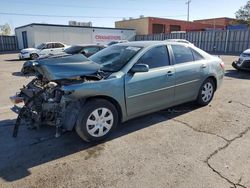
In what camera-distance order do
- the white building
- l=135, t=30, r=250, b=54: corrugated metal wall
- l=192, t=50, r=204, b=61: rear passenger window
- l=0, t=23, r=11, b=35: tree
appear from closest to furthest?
l=192, t=50, r=204, b=61: rear passenger window, l=135, t=30, r=250, b=54: corrugated metal wall, the white building, l=0, t=23, r=11, b=35: tree

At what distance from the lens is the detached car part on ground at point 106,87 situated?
133 inches

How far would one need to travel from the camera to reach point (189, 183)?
2639 mm

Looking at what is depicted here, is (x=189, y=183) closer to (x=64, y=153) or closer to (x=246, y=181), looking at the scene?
(x=246, y=181)

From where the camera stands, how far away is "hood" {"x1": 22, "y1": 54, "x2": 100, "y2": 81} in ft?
10.8

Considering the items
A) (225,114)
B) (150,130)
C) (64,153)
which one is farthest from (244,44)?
(64,153)

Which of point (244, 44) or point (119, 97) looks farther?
point (244, 44)

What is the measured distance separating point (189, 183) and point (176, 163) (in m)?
0.42

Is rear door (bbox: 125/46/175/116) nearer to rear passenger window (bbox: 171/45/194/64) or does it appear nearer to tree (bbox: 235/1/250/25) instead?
rear passenger window (bbox: 171/45/194/64)

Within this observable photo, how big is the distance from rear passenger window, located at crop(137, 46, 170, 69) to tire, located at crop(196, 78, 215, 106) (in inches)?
50.7

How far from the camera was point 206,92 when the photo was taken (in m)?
5.23

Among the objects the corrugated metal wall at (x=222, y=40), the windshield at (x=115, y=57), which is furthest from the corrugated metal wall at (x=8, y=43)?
the windshield at (x=115, y=57)

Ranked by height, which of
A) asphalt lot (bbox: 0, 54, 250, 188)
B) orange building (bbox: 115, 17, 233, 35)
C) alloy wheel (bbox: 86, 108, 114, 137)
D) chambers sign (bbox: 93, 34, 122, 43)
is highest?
orange building (bbox: 115, 17, 233, 35)

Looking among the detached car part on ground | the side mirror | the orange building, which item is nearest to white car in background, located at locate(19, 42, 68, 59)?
the detached car part on ground

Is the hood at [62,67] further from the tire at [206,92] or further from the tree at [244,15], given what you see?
the tree at [244,15]
